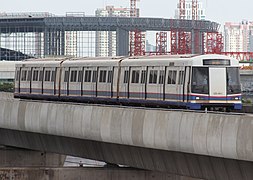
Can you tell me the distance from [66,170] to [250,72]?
333ft

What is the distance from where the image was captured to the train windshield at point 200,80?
106 feet

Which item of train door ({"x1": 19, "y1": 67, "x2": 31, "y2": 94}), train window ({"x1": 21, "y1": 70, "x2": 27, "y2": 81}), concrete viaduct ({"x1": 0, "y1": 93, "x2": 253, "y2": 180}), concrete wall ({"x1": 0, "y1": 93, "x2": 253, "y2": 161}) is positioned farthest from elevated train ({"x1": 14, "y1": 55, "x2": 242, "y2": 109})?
concrete wall ({"x1": 0, "y1": 93, "x2": 253, "y2": 161})

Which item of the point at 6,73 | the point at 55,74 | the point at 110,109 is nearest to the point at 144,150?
the point at 110,109

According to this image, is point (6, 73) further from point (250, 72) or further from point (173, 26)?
point (173, 26)

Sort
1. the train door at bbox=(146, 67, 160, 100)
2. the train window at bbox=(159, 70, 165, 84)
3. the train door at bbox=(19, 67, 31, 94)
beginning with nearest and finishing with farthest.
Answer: the train window at bbox=(159, 70, 165, 84)
the train door at bbox=(146, 67, 160, 100)
the train door at bbox=(19, 67, 31, 94)

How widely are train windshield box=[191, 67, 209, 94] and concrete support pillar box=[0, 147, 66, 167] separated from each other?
10.3m

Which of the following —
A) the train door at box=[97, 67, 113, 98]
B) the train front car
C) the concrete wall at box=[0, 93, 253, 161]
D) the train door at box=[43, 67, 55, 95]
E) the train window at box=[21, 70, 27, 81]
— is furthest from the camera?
the train window at box=[21, 70, 27, 81]

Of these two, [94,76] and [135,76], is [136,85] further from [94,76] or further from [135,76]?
[94,76]

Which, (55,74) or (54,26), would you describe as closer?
(55,74)

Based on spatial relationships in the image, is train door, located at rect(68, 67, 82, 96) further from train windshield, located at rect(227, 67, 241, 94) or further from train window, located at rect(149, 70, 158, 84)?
train windshield, located at rect(227, 67, 241, 94)

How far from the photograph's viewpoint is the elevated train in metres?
32.6

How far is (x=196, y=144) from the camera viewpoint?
72.9ft

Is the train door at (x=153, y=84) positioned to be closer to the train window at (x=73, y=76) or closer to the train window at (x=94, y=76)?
the train window at (x=94, y=76)

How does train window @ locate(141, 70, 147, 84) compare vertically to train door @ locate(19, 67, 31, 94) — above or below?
above
